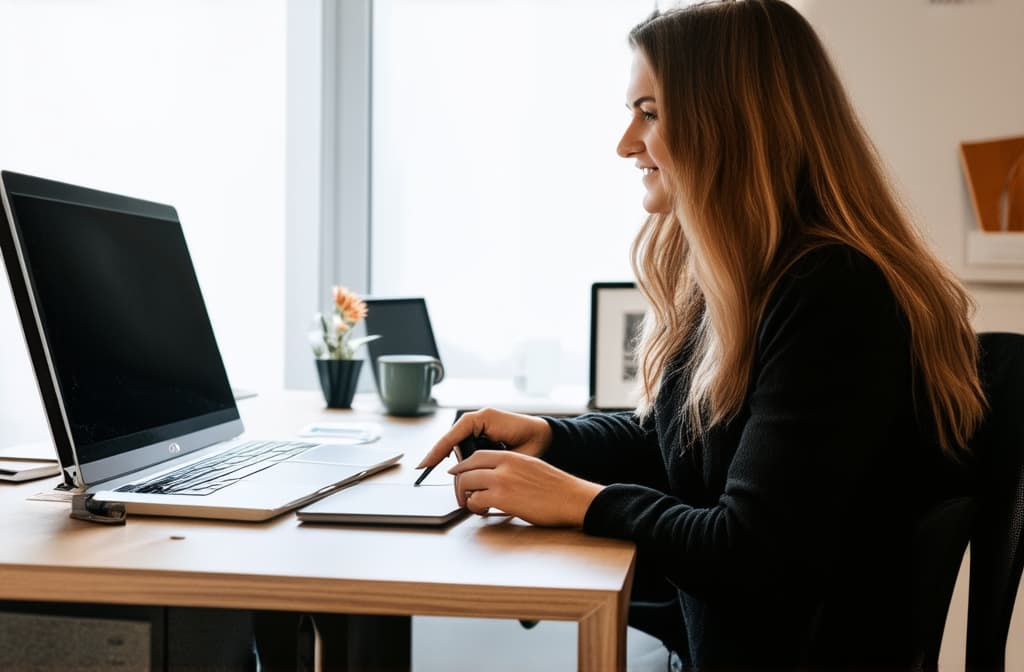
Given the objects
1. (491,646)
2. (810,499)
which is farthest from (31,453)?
(491,646)

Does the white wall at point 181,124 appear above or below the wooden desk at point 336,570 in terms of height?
above

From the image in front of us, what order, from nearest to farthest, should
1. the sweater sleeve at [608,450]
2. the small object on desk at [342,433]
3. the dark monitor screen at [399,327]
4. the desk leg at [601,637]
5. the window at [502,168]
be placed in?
1. the desk leg at [601,637]
2. the sweater sleeve at [608,450]
3. the small object on desk at [342,433]
4. the dark monitor screen at [399,327]
5. the window at [502,168]

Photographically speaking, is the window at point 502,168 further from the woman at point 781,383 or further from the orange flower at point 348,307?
the woman at point 781,383

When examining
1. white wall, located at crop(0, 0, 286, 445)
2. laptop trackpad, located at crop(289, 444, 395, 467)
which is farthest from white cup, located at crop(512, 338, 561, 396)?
laptop trackpad, located at crop(289, 444, 395, 467)

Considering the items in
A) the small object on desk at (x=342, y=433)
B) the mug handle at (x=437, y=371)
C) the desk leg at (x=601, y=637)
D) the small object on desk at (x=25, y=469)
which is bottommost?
the desk leg at (x=601, y=637)

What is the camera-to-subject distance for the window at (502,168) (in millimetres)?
2418

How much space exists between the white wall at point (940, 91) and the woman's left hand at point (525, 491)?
4.85 feet

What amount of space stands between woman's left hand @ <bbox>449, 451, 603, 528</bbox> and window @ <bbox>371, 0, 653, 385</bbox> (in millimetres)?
1501

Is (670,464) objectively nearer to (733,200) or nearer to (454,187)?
(733,200)

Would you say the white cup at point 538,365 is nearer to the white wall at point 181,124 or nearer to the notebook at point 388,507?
the white wall at point 181,124

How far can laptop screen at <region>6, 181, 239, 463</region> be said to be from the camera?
0.92 meters

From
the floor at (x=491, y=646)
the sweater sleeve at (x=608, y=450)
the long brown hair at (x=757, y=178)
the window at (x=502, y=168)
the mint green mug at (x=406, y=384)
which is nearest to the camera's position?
the long brown hair at (x=757, y=178)

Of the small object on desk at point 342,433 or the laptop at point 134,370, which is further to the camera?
the small object on desk at point 342,433

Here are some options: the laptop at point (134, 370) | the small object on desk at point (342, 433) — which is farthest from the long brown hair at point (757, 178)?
the small object on desk at point (342, 433)
